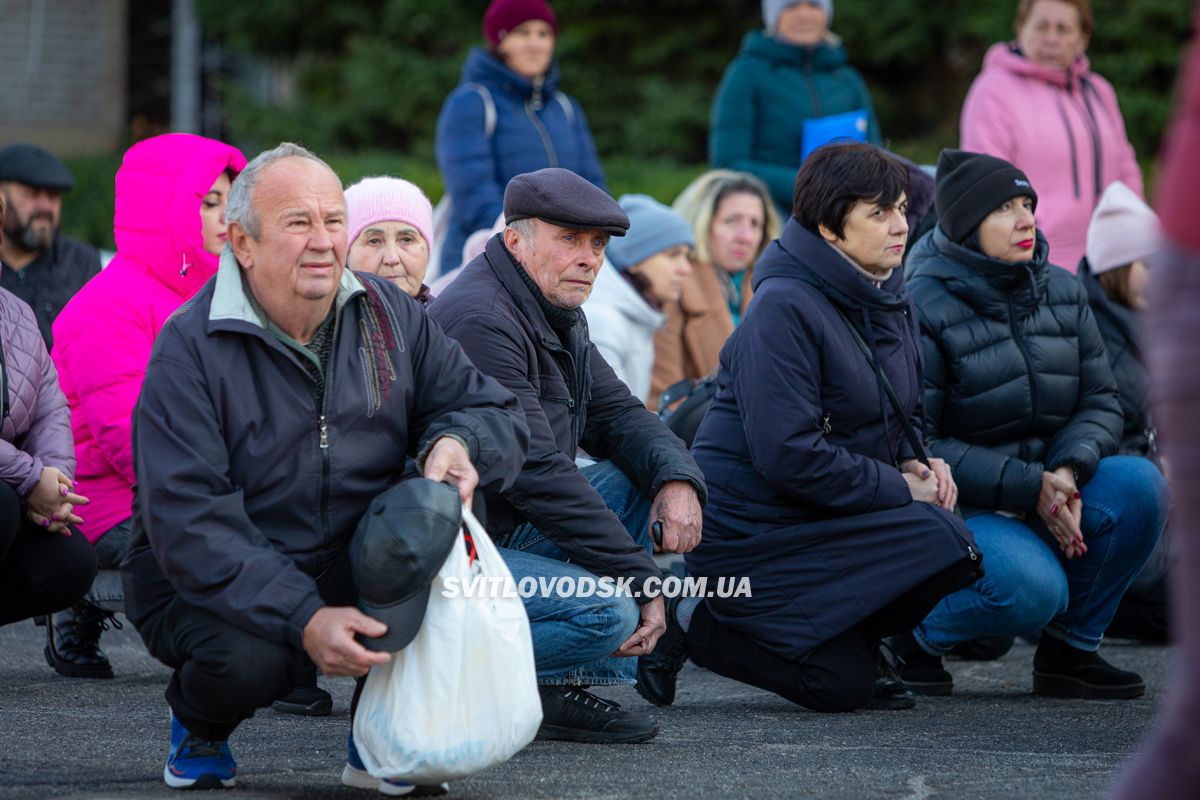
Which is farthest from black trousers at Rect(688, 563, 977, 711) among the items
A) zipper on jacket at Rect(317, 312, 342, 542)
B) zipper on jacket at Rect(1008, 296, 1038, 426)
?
zipper on jacket at Rect(317, 312, 342, 542)

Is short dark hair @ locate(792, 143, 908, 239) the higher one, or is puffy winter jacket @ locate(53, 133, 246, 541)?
short dark hair @ locate(792, 143, 908, 239)

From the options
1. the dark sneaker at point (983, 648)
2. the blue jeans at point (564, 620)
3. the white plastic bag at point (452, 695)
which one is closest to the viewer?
the white plastic bag at point (452, 695)

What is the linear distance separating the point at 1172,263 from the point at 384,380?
2096 mm

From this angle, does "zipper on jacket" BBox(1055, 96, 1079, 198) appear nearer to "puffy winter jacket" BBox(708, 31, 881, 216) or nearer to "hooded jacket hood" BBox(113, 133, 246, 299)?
"puffy winter jacket" BBox(708, 31, 881, 216)

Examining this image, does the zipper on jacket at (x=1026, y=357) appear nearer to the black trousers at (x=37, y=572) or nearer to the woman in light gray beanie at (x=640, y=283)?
the woman in light gray beanie at (x=640, y=283)

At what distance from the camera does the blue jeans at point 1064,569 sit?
221 inches

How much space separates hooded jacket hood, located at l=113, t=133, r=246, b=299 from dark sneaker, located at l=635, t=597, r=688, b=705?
1933 millimetres

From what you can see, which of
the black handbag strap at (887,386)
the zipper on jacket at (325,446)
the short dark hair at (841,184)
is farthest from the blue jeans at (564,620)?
the short dark hair at (841,184)

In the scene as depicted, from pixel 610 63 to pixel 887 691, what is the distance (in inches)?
527

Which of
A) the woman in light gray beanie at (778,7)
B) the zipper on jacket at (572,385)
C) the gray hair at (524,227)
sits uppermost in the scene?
the woman in light gray beanie at (778,7)

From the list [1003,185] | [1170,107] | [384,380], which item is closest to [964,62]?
[1170,107]

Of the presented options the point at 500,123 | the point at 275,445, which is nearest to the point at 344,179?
the point at 500,123

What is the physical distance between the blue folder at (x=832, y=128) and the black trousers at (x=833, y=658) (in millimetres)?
3430

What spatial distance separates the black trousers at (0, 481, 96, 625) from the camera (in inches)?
208
